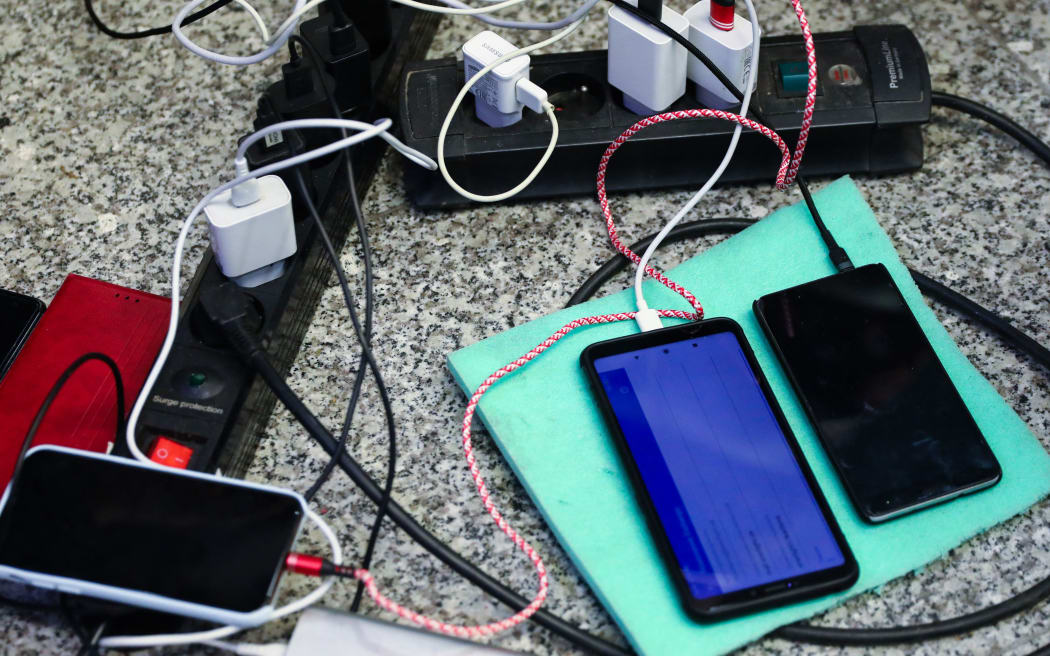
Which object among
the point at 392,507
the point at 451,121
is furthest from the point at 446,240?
the point at 392,507

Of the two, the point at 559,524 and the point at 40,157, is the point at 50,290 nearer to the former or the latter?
the point at 40,157

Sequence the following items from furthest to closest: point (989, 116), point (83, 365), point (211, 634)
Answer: point (989, 116)
point (83, 365)
point (211, 634)

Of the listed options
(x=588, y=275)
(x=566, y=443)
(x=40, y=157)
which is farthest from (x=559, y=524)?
(x=40, y=157)

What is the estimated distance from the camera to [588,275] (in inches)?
26.7

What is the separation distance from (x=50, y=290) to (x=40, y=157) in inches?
4.8

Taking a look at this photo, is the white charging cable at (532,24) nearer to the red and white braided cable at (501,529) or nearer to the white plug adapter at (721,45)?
the white plug adapter at (721,45)

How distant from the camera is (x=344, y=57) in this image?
0.68 m

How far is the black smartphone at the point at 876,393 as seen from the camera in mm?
560

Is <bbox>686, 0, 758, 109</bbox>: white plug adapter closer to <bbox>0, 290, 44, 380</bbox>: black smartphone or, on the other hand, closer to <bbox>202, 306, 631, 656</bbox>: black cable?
<bbox>202, 306, 631, 656</bbox>: black cable

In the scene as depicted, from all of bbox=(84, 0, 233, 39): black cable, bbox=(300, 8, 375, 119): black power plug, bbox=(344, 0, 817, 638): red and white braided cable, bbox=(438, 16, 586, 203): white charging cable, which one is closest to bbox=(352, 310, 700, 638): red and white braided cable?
bbox=(344, 0, 817, 638): red and white braided cable

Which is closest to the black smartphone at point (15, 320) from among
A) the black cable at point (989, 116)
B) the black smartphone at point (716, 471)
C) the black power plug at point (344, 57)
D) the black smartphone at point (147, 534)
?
the black smartphone at point (147, 534)

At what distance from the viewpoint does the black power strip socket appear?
68 centimetres

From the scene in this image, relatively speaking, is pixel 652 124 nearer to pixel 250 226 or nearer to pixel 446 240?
pixel 446 240

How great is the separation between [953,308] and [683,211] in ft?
0.59
